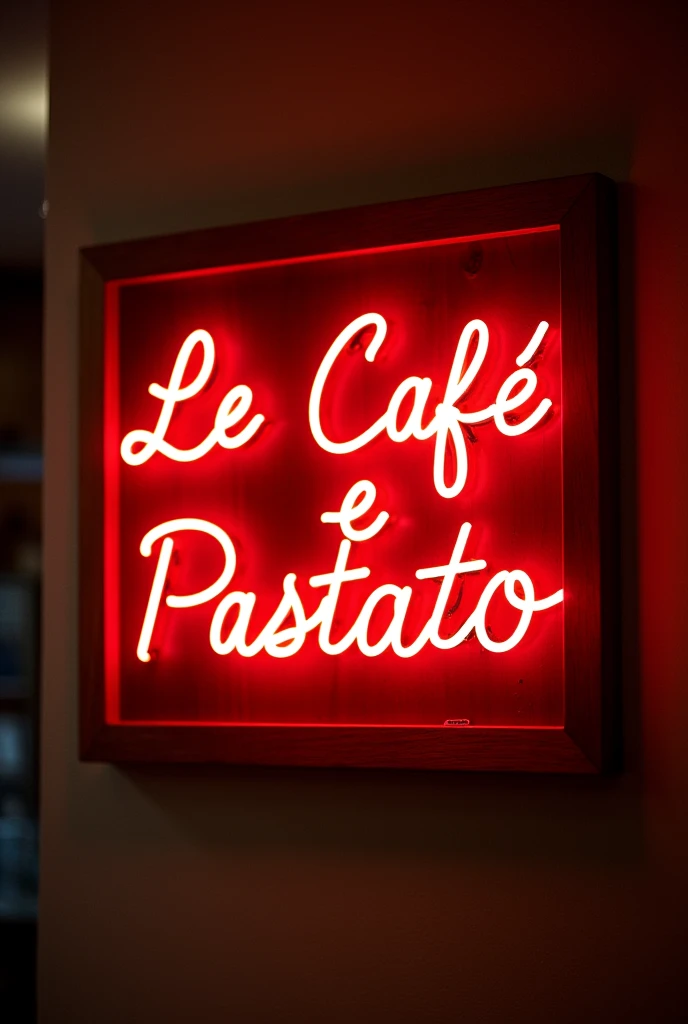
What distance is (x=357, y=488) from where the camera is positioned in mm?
2619

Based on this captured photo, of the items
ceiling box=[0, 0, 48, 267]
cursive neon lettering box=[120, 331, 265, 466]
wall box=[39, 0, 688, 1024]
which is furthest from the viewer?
ceiling box=[0, 0, 48, 267]

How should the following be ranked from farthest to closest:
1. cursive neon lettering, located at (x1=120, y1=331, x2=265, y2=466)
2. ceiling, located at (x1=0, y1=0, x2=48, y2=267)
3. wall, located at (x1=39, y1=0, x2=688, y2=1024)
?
1. ceiling, located at (x1=0, y1=0, x2=48, y2=267)
2. cursive neon lettering, located at (x1=120, y1=331, x2=265, y2=466)
3. wall, located at (x1=39, y1=0, x2=688, y2=1024)

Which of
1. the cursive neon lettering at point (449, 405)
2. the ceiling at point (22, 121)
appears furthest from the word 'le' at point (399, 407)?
the ceiling at point (22, 121)

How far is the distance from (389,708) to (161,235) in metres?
1.24

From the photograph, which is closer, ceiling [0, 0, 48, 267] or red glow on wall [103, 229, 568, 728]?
red glow on wall [103, 229, 568, 728]

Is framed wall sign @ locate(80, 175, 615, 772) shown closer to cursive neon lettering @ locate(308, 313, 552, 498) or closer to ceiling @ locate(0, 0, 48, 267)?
cursive neon lettering @ locate(308, 313, 552, 498)

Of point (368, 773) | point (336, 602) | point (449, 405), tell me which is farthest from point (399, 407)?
point (368, 773)

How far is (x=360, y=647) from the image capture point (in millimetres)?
2562

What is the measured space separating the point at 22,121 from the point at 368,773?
2877mm

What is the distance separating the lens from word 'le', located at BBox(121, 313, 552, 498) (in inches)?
97.2

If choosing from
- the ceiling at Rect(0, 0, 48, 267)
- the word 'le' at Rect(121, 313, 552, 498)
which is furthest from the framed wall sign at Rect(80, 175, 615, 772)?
the ceiling at Rect(0, 0, 48, 267)

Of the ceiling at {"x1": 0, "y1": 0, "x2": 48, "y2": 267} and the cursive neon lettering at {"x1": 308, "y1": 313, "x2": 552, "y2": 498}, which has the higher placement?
the ceiling at {"x1": 0, "y1": 0, "x2": 48, "y2": 267}

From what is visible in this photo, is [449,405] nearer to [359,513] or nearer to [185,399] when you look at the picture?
[359,513]

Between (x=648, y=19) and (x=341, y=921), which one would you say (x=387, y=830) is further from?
(x=648, y=19)
